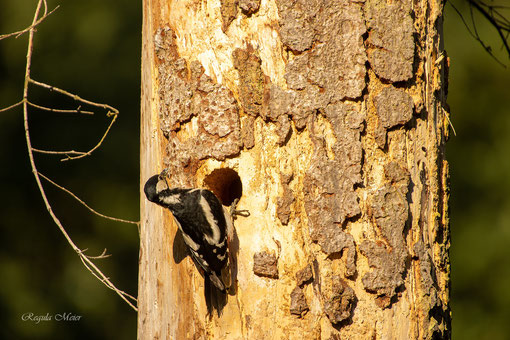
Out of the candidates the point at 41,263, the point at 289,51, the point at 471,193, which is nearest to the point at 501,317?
the point at 471,193

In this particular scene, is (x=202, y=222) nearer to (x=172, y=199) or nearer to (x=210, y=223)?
(x=210, y=223)

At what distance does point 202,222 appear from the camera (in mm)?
3090

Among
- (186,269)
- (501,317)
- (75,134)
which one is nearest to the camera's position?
(186,269)

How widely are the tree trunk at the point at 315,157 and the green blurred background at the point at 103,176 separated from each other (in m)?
3.69

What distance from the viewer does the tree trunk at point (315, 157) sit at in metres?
2.76

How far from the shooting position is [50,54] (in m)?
7.04

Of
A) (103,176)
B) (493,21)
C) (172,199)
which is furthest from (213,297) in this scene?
(103,176)

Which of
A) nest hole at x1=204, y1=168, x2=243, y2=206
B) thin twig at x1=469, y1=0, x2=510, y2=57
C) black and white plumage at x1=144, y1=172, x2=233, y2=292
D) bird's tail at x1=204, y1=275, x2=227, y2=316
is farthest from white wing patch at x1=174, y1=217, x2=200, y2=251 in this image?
thin twig at x1=469, y1=0, x2=510, y2=57

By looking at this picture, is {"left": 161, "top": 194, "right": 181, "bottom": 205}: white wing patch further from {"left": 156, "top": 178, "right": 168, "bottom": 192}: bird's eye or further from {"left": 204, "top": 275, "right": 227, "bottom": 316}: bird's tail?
{"left": 204, "top": 275, "right": 227, "bottom": 316}: bird's tail

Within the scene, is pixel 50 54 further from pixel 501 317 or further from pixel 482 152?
pixel 501 317

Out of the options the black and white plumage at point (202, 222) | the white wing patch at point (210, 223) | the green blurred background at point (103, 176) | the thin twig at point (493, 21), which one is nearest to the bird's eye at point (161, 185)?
the black and white plumage at point (202, 222)

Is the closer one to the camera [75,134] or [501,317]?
[501,317]

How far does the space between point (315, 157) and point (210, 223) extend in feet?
2.12

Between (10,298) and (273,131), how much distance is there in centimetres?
548
